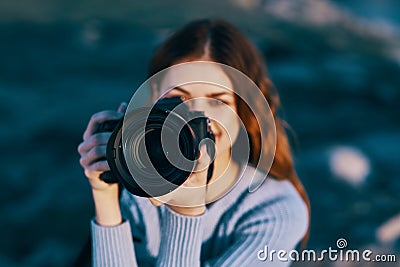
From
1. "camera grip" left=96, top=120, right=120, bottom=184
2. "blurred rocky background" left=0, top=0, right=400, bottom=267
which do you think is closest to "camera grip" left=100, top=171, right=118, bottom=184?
"camera grip" left=96, top=120, right=120, bottom=184

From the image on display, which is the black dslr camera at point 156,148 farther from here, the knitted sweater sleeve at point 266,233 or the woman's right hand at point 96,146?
the knitted sweater sleeve at point 266,233

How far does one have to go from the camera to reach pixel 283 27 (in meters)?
2.02

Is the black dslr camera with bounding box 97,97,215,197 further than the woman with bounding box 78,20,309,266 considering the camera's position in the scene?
No

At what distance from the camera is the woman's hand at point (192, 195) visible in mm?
718

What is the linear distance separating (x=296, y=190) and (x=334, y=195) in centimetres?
46

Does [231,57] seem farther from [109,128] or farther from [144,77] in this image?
[144,77]

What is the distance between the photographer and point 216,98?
0.84 m

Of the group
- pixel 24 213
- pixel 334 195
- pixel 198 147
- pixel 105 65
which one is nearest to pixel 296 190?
pixel 198 147

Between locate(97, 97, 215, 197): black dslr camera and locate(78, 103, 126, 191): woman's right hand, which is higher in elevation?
locate(97, 97, 215, 197): black dslr camera

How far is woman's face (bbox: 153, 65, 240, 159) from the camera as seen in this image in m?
0.83

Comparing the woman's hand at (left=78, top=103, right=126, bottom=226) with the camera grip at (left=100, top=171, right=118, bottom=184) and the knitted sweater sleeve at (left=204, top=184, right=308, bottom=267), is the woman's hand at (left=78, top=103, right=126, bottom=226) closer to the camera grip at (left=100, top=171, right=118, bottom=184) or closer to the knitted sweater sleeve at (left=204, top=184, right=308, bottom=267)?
the camera grip at (left=100, top=171, right=118, bottom=184)

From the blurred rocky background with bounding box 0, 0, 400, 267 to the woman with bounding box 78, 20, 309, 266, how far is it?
31 centimetres

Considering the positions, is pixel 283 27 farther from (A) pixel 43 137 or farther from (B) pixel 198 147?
(B) pixel 198 147

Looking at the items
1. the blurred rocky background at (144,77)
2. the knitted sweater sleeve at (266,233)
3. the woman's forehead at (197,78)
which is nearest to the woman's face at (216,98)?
the woman's forehead at (197,78)
